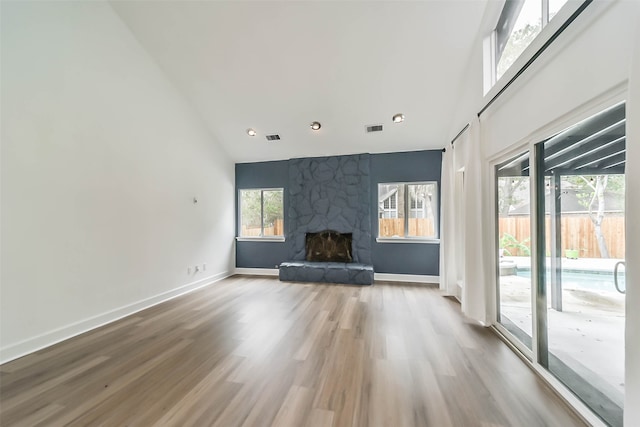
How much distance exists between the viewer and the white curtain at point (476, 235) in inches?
108

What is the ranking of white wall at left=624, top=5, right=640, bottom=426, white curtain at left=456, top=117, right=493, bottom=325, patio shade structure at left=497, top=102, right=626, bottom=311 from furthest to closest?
white curtain at left=456, top=117, right=493, bottom=325
patio shade structure at left=497, top=102, right=626, bottom=311
white wall at left=624, top=5, right=640, bottom=426

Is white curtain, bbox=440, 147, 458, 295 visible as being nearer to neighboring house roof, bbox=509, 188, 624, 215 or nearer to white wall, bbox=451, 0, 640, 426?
white wall, bbox=451, 0, 640, 426

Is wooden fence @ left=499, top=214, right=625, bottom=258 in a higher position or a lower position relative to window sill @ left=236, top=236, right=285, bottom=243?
higher

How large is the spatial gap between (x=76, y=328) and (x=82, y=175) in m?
1.68

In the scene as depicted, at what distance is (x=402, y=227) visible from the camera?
16.2 feet

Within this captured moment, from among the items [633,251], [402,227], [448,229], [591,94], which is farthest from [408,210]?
[633,251]

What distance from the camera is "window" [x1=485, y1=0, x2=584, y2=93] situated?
177 cm

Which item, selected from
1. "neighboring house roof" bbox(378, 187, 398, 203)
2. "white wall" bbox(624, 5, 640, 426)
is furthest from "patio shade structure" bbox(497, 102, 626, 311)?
"neighboring house roof" bbox(378, 187, 398, 203)

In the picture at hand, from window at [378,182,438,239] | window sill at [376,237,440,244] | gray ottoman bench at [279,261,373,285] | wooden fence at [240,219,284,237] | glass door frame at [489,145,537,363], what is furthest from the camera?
wooden fence at [240,219,284,237]

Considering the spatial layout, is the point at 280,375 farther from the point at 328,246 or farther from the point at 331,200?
the point at 331,200

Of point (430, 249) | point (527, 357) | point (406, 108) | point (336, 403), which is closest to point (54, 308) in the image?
point (336, 403)

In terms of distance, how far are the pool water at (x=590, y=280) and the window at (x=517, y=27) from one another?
168 centimetres

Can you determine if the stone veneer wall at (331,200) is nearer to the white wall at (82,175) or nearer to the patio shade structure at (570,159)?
the white wall at (82,175)

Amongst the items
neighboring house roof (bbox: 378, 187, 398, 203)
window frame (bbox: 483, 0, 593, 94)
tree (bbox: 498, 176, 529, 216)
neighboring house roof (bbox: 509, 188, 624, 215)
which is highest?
window frame (bbox: 483, 0, 593, 94)
